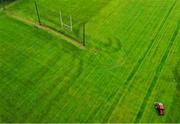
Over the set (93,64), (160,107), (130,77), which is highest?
(93,64)

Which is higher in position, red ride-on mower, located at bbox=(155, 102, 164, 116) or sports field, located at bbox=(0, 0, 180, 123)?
sports field, located at bbox=(0, 0, 180, 123)

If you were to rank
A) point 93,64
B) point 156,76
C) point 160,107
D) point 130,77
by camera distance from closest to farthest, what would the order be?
point 160,107, point 130,77, point 156,76, point 93,64

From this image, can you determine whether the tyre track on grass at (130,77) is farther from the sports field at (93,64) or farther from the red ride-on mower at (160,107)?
the red ride-on mower at (160,107)

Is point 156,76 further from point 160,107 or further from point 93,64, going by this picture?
point 93,64

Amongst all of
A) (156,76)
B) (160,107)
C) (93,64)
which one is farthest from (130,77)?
(160,107)

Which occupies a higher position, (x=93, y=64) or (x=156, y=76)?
(x=93, y=64)

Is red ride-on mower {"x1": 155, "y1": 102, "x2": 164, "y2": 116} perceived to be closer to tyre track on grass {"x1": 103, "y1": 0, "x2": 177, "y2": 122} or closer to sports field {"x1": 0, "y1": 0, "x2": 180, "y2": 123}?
sports field {"x1": 0, "y1": 0, "x2": 180, "y2": 123}

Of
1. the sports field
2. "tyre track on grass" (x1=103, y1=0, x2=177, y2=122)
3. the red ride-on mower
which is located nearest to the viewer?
the red ride-on mower

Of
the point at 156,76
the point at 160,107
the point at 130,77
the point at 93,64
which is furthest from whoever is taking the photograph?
the point at 93,64

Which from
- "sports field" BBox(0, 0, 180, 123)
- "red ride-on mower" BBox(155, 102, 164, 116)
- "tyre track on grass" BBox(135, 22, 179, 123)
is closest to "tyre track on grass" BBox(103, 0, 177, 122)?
"sports field" BBox(0, 0, 180, 123)
